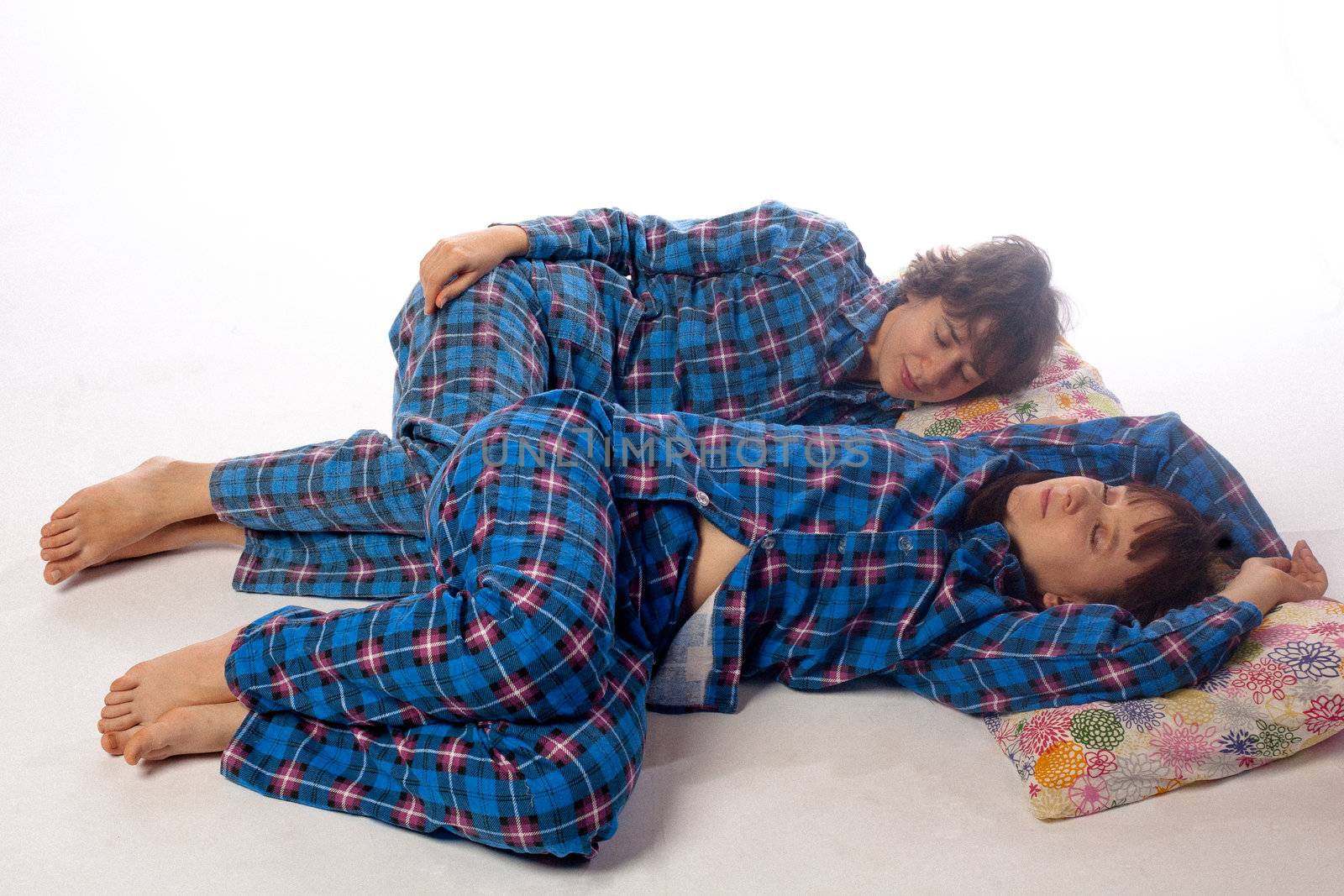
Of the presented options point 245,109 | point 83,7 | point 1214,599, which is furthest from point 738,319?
point 83,7

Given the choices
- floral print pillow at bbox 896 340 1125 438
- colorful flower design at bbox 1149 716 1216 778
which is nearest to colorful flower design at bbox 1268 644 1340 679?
colorful flower design at bbox 1149 716 1216 778

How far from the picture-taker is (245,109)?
3242 millimetres

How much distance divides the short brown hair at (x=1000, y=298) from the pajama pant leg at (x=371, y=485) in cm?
64

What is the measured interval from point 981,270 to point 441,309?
2.63ft

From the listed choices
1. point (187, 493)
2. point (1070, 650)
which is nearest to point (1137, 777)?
point (1070, 650)

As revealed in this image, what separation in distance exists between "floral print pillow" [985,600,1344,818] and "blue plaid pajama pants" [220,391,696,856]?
1.47 feet

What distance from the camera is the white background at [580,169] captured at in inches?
92.4

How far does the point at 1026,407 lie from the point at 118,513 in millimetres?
1311

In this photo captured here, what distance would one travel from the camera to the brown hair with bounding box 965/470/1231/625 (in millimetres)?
1555

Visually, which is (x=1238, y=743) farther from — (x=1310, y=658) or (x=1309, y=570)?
(x=1309, y=570)

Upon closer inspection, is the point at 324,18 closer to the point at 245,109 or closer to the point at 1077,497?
the point at 245,109

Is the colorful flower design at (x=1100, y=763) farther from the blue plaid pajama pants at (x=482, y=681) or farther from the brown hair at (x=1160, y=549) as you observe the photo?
the blue plaid pajama pants at (x=482, y=681)

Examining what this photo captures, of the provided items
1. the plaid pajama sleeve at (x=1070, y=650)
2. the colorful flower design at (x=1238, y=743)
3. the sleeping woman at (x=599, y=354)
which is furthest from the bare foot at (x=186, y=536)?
the colorful flower design at (x=1238, y=743)

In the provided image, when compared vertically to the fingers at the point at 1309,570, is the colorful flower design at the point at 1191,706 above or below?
below
